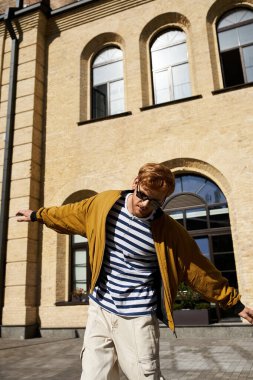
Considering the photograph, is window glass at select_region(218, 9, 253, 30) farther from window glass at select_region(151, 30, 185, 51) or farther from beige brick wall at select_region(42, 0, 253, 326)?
window glass at select_region(151, 30, 185, 51)

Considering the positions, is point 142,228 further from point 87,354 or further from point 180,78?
point 180,78

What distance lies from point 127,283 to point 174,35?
9990mm

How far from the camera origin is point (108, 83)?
11016mm

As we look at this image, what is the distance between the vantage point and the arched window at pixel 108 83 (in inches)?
421

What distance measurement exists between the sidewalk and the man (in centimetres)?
266

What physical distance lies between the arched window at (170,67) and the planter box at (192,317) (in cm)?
570

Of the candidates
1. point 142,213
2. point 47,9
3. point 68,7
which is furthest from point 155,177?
point 47,9

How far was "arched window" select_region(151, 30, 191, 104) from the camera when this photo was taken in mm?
10062

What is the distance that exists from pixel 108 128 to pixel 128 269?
811cm

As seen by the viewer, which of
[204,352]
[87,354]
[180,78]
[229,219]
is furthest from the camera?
[180,78]

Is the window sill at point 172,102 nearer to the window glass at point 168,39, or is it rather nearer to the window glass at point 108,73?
the window glass at point 108,73

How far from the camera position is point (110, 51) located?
11.3 metres

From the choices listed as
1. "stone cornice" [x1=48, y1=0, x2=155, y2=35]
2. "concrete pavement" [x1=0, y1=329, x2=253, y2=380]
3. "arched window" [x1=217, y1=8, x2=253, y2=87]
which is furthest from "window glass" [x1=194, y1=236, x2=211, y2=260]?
"stone cornice" [x1=48, y1=0, x2=155, y2=35]

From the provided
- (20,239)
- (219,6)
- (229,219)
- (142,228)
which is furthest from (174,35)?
(142,228)
